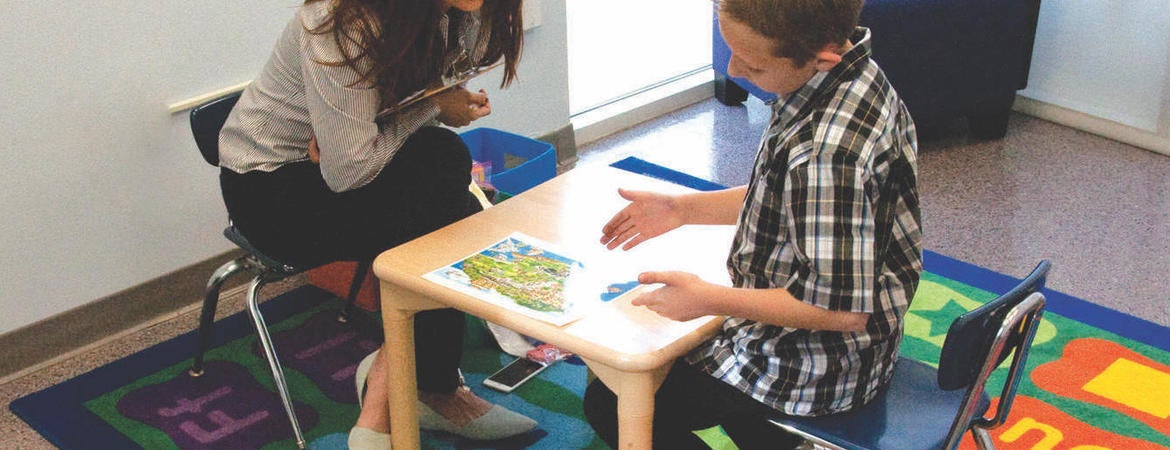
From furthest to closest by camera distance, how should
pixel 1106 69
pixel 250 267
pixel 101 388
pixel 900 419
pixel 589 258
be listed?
pixel 1106 69 → pixel 101 388 → pixel 250 267 → pixel 589 258 → pixel 900 419

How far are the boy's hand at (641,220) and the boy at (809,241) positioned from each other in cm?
21

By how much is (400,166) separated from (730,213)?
0.63 m

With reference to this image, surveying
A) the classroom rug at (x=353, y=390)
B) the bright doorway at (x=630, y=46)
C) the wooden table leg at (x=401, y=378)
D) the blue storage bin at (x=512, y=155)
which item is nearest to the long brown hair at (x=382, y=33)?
the wooden table leg at (x=401, y=378)

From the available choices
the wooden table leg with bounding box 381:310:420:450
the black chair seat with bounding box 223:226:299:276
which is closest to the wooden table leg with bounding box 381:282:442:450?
the wooden table leg with bounding box 381:310:420:450

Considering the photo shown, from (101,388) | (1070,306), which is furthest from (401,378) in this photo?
(1070,306)

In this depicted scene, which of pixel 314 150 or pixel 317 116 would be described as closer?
pixel 317 116

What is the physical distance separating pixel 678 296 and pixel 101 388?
1642mm

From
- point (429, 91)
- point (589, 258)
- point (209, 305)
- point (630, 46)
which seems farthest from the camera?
point (630, 46)

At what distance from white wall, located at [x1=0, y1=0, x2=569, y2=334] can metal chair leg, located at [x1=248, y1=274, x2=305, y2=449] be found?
0.65 metres

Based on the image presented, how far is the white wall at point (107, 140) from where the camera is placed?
2.57m

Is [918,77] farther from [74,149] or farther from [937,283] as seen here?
[74,149]

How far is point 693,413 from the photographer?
173 centimetres

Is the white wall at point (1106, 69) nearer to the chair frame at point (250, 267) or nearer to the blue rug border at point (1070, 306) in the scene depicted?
the blue rug border at point (1070, 306)

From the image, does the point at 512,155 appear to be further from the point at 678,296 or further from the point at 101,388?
the point at 678,296
